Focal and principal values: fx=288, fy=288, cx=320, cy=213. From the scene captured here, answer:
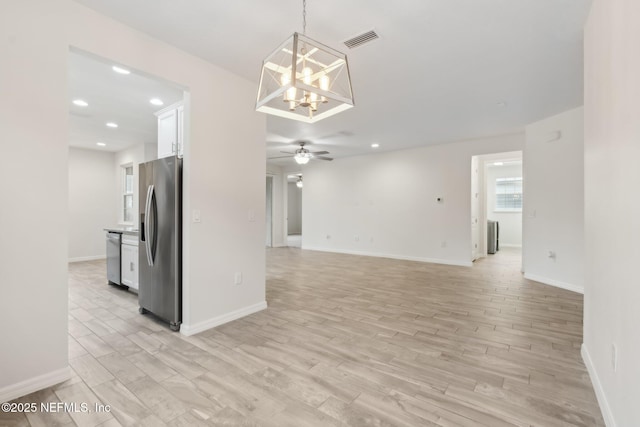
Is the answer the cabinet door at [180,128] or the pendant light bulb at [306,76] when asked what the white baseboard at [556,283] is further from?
the cabinet door at [180,128]

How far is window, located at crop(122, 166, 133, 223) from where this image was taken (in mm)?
7364

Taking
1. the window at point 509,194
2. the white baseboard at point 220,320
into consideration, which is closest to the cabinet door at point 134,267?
the white baseboard at point 220,320

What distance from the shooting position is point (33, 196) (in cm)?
194

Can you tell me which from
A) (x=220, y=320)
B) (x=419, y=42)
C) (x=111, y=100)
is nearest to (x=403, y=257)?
(x=220, y=320)

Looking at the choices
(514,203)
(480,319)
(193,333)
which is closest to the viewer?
(193,333)

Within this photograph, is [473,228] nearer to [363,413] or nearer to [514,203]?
[514,203]

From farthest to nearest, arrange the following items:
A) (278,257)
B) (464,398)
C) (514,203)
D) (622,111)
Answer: (514,203), (278,257), (464,398), (622,111)

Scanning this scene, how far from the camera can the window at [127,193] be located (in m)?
7.36

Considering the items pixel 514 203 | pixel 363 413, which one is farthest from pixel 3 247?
pixel 514 203

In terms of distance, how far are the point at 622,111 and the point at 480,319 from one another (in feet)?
7.93

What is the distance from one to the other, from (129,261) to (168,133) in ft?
6.79

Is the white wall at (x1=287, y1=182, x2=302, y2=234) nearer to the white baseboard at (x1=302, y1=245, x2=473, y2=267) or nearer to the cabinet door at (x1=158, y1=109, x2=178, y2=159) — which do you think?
the white baseboard at (x1=302, y1=245, x2=473, y2=267)

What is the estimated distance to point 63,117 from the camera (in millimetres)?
2061

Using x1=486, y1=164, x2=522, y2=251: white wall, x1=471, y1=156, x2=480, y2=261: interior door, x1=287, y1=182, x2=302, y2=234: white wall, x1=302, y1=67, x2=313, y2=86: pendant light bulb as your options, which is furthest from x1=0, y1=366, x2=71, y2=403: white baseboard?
x1=287, y1=182, x2=302, y2=234: white wall
